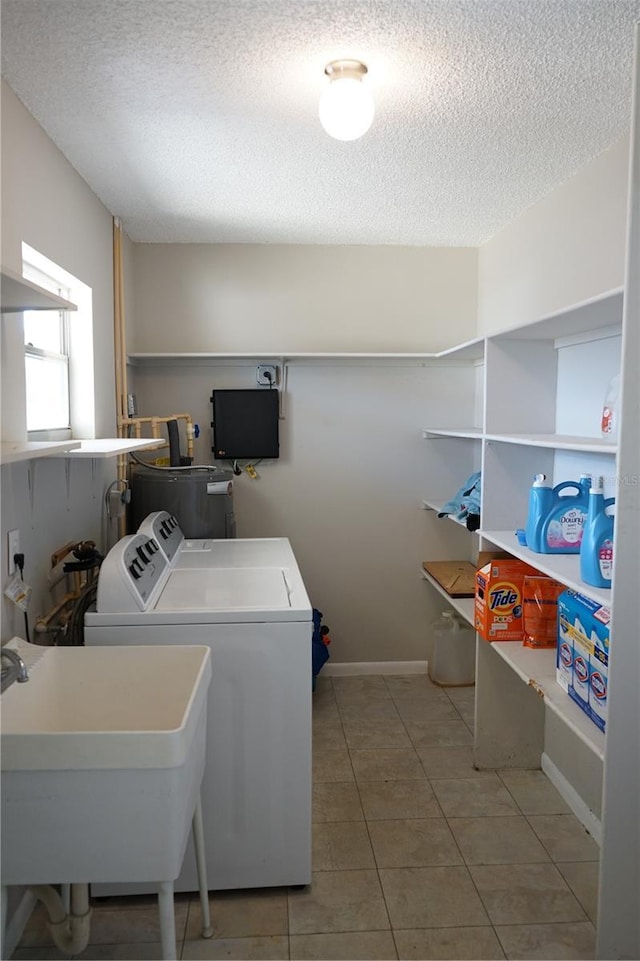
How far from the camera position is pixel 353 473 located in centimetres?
379

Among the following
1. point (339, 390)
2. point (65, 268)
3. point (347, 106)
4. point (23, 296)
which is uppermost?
point (347, 106)

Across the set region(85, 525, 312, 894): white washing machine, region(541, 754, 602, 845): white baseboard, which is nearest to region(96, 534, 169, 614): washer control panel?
region(85, 525, 312, 894): white washing machine

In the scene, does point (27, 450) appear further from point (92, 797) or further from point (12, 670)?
point (92, 797)

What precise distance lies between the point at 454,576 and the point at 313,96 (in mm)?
2301

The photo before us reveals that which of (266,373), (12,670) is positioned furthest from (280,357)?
(12,670)

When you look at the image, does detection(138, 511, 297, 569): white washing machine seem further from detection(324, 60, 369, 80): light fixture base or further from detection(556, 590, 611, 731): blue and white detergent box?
detection(324, 60, 369, 80): light fixture base

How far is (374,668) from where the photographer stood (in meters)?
3.87

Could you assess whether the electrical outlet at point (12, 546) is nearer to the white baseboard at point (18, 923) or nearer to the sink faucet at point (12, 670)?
the sink faucet at point (12, 670)

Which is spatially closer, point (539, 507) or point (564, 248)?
point (539, 507)

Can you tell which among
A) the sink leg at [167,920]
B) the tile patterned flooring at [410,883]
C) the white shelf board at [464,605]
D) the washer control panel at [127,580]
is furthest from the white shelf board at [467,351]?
the sink leg at [167,920]

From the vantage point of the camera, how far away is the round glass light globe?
1.80 meters

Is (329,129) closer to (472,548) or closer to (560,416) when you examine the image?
(560,416)

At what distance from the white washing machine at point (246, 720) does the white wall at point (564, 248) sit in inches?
63.1

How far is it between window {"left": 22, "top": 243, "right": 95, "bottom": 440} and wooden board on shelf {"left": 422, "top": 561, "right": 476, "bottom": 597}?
1793mm
